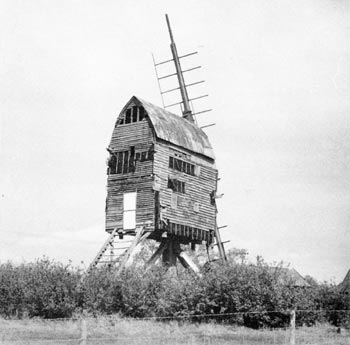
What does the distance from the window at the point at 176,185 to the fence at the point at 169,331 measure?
7.84 m

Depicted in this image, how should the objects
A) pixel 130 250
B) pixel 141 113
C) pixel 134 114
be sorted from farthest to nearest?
pixel 134 114, pixel 141 113, pixel 130 250

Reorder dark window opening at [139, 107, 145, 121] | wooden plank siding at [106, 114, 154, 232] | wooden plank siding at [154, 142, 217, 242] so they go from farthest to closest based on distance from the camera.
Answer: dark window opening at [139, 107, 145, 121]
wooden plank siding at [154, 142, 217, 242]
wooden plank siding at [106, 114, 154, 232]

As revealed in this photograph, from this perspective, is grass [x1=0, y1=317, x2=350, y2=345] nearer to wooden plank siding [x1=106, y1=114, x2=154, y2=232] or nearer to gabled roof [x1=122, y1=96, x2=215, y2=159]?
wooden plank siding [x1=106, y1=114, x2=154, y2=232]

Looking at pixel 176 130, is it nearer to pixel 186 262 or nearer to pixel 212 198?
pixel 212 198

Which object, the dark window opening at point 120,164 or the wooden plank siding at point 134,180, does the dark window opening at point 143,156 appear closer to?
the wooden plank siding at point 134,180

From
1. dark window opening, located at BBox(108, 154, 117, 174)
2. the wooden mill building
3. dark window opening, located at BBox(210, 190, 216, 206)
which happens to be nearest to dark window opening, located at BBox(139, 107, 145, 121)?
the wooden mill building

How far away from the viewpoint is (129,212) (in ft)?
110

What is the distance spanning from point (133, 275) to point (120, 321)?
9.18 feet

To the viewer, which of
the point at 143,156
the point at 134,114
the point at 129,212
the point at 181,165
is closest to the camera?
the point at 129,212

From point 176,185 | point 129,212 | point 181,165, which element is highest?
point 181,165

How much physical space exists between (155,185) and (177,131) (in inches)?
156

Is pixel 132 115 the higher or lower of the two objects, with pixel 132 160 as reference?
higher

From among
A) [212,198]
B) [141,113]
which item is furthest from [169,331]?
[212,198]

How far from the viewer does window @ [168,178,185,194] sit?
3425cm
